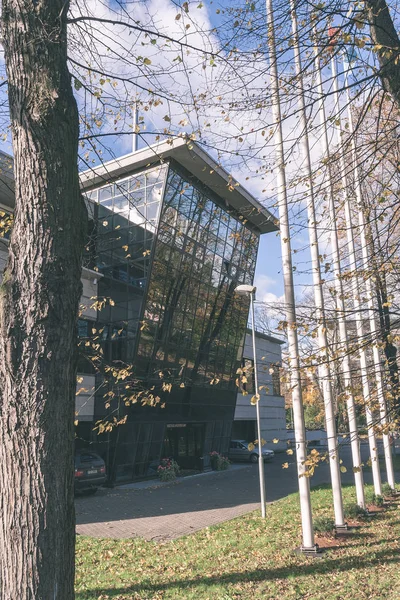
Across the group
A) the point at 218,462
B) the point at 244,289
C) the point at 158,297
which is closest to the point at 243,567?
the point at 244,289

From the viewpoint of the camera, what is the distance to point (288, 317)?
27.8ft

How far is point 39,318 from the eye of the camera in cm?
311

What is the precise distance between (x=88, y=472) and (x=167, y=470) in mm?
5640

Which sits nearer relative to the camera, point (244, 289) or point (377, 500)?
point (244, 289)

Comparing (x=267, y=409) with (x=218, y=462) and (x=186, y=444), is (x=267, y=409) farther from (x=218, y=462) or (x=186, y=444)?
(x=186, y=444)

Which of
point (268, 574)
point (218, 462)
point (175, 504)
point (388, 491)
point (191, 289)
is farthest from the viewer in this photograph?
point (218, 462)

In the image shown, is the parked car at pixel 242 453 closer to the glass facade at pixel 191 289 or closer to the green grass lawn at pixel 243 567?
the glass facade at pixel 191 289

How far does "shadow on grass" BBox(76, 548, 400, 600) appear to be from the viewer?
7156 millimetres

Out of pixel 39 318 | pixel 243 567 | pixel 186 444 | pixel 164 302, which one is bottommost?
pixel 243 567

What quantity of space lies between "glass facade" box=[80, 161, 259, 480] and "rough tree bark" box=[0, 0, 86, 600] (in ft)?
56.1

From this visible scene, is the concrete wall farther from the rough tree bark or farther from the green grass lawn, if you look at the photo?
the rough tree bark

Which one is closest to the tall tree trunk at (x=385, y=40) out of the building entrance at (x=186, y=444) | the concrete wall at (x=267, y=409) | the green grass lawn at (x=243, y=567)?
the green grass lawn at (x=243, y=567)

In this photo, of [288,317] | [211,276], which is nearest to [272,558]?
[288,317]

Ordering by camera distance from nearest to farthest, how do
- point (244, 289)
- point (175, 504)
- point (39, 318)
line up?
point (39, 318)
point (244, 289)
point (175, 504)
